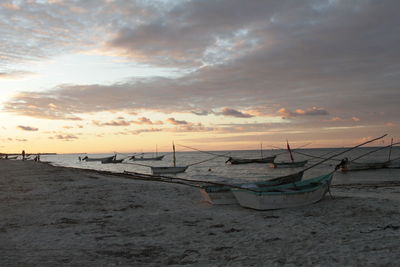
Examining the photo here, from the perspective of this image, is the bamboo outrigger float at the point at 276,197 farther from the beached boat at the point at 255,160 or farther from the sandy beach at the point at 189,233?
the beached boat at the point at 255,160

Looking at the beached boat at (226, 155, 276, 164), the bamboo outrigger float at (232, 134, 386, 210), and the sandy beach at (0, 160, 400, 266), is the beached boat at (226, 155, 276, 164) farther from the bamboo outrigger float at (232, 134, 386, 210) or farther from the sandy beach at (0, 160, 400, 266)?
the bamboo outrigger float at (232, 134, 386, 210)

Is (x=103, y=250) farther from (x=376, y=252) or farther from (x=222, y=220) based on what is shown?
(x=376, y=252)

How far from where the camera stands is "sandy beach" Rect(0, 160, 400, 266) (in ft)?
25.5

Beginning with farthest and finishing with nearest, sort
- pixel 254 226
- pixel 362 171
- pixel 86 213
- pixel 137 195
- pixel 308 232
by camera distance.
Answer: pixel 362 171 < pixel 137 195 < pixel 86 213 < pixel 254 226 < pixel 308 232

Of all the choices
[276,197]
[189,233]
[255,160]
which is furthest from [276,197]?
[255,160]

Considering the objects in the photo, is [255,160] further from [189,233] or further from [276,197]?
[189,233]

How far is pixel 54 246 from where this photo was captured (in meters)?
8.65

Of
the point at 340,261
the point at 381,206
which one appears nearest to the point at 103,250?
the point at 340,261

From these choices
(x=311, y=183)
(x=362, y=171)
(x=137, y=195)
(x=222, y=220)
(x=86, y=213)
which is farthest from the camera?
(x=362, y=171)

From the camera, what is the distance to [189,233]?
1036 centimetres

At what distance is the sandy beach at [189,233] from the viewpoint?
7.76 m

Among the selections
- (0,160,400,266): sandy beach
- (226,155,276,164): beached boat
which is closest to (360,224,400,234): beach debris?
(0,160,400,266): sandy beach

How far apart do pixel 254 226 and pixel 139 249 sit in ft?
14.4

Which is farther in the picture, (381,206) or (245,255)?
(381,206)
